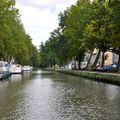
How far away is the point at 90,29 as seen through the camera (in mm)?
60406

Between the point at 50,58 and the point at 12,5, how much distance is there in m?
130

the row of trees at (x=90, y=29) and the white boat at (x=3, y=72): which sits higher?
the row of trees at (x=90, y=29)

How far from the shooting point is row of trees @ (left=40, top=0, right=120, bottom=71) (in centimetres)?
4408

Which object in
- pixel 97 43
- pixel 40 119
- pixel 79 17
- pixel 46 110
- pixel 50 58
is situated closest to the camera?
pixel 40 119

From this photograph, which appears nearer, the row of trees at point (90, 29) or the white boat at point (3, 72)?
the row of trees at point (90, 29)

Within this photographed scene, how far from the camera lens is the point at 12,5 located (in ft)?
214

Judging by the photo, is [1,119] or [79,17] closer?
[1,119]

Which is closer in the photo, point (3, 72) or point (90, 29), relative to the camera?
point (3, 72)

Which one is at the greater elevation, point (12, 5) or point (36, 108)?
point (12, 5)

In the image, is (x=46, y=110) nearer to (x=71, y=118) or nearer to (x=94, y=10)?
(x=71, y=118)

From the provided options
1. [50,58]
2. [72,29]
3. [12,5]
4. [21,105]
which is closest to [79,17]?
[72,29]

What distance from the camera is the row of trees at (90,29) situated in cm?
4408

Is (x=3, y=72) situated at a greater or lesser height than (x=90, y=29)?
lesser

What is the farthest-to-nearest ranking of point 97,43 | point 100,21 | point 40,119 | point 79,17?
point 79,17 < point 97,43 < point 100,21 < point 40,119
